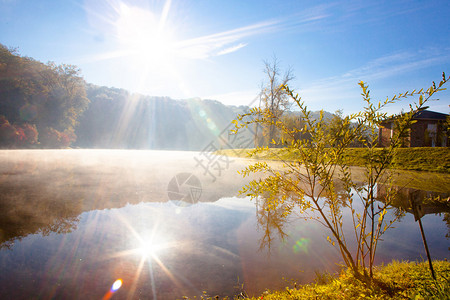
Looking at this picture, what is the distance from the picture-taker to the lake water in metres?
3.24


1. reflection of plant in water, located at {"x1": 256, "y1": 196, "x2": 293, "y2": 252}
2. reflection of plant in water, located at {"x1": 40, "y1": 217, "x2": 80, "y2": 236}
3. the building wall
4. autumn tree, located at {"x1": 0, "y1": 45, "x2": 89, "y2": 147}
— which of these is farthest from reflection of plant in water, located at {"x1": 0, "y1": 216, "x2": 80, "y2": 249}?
autumn tree, located at {"x1": 0, "y1": 45, "x2": 89, "y2": 147}

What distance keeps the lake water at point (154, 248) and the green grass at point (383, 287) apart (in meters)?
0.41

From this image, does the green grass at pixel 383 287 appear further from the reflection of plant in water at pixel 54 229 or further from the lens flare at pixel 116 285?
the reflection of plant in water at pixel 54 229

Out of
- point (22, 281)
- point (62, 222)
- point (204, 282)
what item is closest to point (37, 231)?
point (62, 222)

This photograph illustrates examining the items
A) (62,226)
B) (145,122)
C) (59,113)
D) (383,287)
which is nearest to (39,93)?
(59,113)

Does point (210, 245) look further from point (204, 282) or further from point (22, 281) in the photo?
point (22, 281)

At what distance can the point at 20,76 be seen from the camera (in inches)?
1497

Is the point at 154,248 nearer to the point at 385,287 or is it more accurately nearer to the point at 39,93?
the point at 385,287

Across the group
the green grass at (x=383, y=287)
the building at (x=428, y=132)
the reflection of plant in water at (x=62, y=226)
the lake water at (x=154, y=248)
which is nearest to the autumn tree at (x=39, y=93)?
the lake water at (x=154, y=248)

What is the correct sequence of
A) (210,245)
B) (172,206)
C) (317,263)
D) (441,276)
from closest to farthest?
(441,276) → (317,263) → (210,245) → (172,206)

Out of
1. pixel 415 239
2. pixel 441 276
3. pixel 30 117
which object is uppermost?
pixel 30 117

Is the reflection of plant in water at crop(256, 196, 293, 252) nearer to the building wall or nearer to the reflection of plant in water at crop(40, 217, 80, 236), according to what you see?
the reflection of plant in water at crop(40, 217, 80, 236)

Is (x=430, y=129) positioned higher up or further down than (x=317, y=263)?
higher up

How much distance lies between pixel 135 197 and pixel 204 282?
18.6 ft
